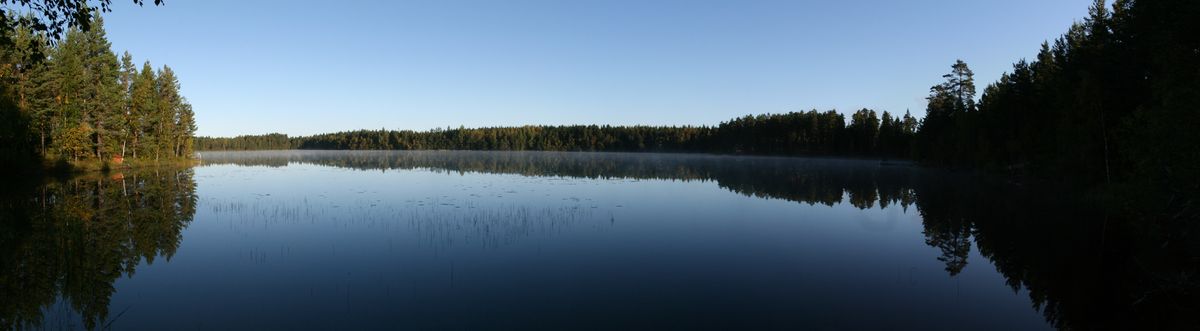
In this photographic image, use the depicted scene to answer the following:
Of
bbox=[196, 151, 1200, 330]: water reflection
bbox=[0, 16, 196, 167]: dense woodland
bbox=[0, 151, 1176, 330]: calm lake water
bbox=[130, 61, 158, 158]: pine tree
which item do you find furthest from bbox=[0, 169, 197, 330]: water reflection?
bbox=[130, 61, 158, 158]: pine tree

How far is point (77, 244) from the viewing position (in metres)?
16.0

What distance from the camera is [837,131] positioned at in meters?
133

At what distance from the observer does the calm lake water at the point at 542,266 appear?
35.2 ft

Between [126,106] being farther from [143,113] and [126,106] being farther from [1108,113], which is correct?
[1108,113]

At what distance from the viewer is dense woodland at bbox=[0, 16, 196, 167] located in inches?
1670

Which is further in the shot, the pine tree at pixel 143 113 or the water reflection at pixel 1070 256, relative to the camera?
the pine tree at pixel 143 113

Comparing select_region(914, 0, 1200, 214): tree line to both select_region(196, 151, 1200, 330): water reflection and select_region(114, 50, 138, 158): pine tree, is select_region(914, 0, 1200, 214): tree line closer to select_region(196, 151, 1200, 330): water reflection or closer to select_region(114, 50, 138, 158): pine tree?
select_region(196, 151, 1200, 330): water reflection

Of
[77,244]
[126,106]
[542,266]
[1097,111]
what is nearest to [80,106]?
[126,106]

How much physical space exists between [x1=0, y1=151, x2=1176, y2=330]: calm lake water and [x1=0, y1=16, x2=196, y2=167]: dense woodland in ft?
64.3

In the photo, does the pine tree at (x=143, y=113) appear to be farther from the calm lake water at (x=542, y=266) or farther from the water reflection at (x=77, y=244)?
the calm lake water at (x=542, y=266)

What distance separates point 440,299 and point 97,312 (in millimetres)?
6374

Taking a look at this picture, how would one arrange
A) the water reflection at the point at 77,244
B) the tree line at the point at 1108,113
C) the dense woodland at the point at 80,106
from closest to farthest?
the water reflection at the point at 77,244 → the tree line at the point at 1108,113 → the dense woodland at the point at 80,106

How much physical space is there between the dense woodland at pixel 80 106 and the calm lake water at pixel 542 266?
19594 mm

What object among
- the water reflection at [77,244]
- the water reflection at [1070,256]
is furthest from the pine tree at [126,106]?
the water reflection at [1070,256]
